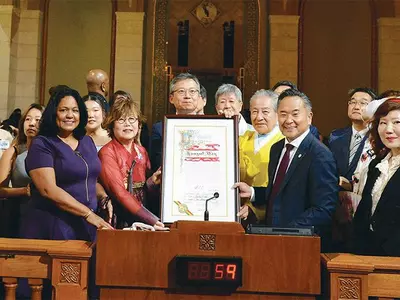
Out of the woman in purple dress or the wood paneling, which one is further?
the wood paneling

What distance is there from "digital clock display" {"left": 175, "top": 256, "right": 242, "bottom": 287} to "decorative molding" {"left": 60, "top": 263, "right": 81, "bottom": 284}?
39 centimetres

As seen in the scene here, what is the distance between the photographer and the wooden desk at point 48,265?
2014 mm

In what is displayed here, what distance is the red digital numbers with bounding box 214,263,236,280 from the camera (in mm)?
1932

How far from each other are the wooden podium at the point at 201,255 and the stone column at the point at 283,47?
23.5 ft

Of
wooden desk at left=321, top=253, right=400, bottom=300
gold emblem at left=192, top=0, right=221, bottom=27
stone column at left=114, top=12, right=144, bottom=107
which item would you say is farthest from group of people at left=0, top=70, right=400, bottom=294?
gold emblem at left=192, top=0, right=221, bottom=27

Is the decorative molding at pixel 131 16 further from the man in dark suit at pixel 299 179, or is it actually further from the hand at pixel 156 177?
the man in dark suit at pixel 299 179

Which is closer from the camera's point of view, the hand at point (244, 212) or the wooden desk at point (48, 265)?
the wooden desk at point (48, 265)

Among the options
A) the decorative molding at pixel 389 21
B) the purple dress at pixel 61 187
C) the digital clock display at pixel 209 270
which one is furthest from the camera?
the decorative molding at pixel 389 21

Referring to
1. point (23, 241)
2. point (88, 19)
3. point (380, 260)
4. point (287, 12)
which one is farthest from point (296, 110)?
point (88, 19)

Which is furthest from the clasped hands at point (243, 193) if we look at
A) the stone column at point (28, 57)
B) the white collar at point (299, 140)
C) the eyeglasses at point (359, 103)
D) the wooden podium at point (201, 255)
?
the stone column at point (28, 57)

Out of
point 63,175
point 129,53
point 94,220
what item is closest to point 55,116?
point 63,175

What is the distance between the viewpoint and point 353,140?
3.76 m

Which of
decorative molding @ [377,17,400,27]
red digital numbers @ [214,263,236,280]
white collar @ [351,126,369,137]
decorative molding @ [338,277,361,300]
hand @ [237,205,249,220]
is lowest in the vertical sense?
decorative molding @ [338,277,361,300]

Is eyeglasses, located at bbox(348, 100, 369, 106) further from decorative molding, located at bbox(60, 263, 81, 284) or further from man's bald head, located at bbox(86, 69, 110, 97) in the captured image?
decorative molding, located at bbox(60, 263, 81, 284)
